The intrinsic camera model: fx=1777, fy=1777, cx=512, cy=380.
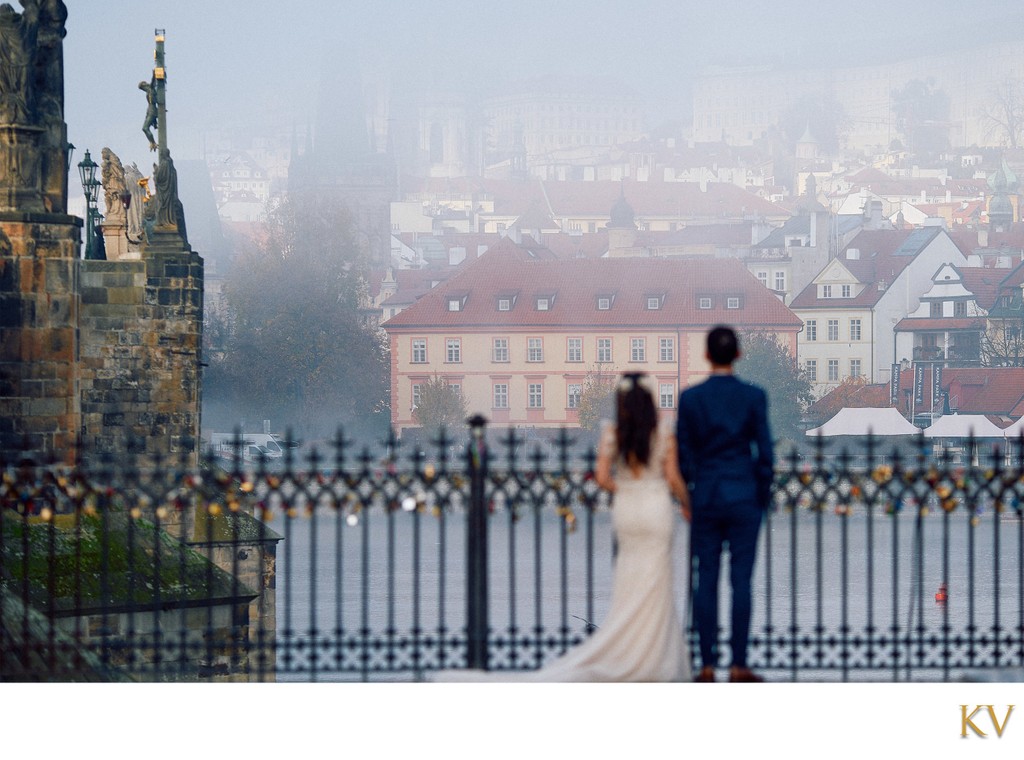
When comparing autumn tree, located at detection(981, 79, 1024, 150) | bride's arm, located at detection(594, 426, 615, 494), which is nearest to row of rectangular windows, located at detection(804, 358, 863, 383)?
autumn tree, located at detection(981, 79, 1024, 150)

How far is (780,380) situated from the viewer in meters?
93.8

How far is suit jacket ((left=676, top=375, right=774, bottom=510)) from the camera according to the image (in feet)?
24.7

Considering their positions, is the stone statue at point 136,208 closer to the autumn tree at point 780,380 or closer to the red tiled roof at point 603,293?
the autumn tree at point 780,380

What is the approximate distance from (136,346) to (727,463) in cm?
1633

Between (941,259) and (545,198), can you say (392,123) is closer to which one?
(545,198)

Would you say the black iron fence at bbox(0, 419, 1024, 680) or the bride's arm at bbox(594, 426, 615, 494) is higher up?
the bride's arm at bbox(594, 426, 615, 494)

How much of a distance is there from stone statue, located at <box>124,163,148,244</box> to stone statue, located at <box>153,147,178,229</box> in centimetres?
101

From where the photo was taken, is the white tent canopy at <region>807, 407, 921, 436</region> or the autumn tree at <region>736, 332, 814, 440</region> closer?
the white tent canopy at <region>807, 407, 921, 436</region>

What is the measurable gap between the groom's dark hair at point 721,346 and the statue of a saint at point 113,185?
1902 centimetres

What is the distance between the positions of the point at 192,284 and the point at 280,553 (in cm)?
3060

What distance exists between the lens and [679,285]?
107 m

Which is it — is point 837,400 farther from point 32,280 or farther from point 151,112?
point 32,280

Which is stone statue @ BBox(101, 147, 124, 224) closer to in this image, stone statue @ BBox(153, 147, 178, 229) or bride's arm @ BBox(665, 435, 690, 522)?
stone statue @ BBox(153, 147, 178, 229)

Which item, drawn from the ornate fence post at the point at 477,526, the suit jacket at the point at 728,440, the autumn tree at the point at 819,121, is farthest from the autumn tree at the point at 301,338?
the suit jacket at the point at 728,440
